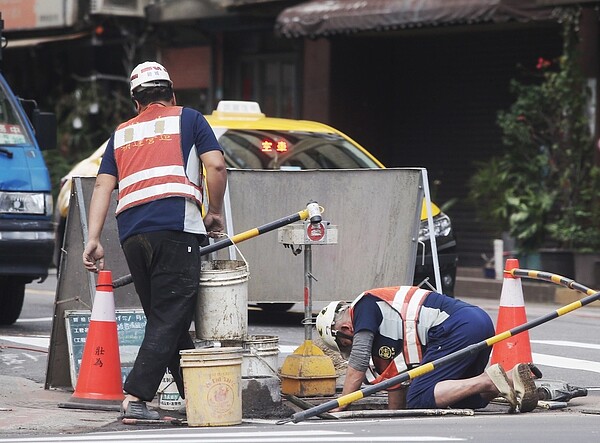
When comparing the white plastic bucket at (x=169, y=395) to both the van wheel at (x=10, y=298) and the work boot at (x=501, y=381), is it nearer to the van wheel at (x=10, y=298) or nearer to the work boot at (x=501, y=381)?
the work boot at (x=501, y=381)

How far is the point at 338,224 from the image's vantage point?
1052 cm

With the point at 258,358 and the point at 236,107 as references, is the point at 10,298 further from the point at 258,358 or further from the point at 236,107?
the point at 258,358

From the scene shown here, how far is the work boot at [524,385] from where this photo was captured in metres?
8.40

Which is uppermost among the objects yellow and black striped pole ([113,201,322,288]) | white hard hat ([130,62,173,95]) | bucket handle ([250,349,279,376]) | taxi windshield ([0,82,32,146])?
taxi windshield ([0,82,32,146])

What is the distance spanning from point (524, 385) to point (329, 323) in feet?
3.76

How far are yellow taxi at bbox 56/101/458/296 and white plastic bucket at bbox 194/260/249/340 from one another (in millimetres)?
4946

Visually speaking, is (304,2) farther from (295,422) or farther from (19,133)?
(295,422)

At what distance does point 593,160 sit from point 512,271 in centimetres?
946

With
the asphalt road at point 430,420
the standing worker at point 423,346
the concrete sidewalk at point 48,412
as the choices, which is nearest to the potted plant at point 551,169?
the asphalt road at point 430,420

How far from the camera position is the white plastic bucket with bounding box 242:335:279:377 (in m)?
8.56

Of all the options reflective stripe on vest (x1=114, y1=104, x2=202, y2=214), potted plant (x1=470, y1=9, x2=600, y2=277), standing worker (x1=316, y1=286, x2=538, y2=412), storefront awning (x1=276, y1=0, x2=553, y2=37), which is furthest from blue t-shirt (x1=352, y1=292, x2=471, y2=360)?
storefront awning (x1=276, y1=0, x2=553, y2=37)

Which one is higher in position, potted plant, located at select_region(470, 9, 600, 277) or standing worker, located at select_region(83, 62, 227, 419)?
potted plant, located at select_region(470, 9, 600, 277)

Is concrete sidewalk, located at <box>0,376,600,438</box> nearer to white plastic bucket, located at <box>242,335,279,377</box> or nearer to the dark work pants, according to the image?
the dark work pants

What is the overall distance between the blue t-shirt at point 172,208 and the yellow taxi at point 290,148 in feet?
16.1
